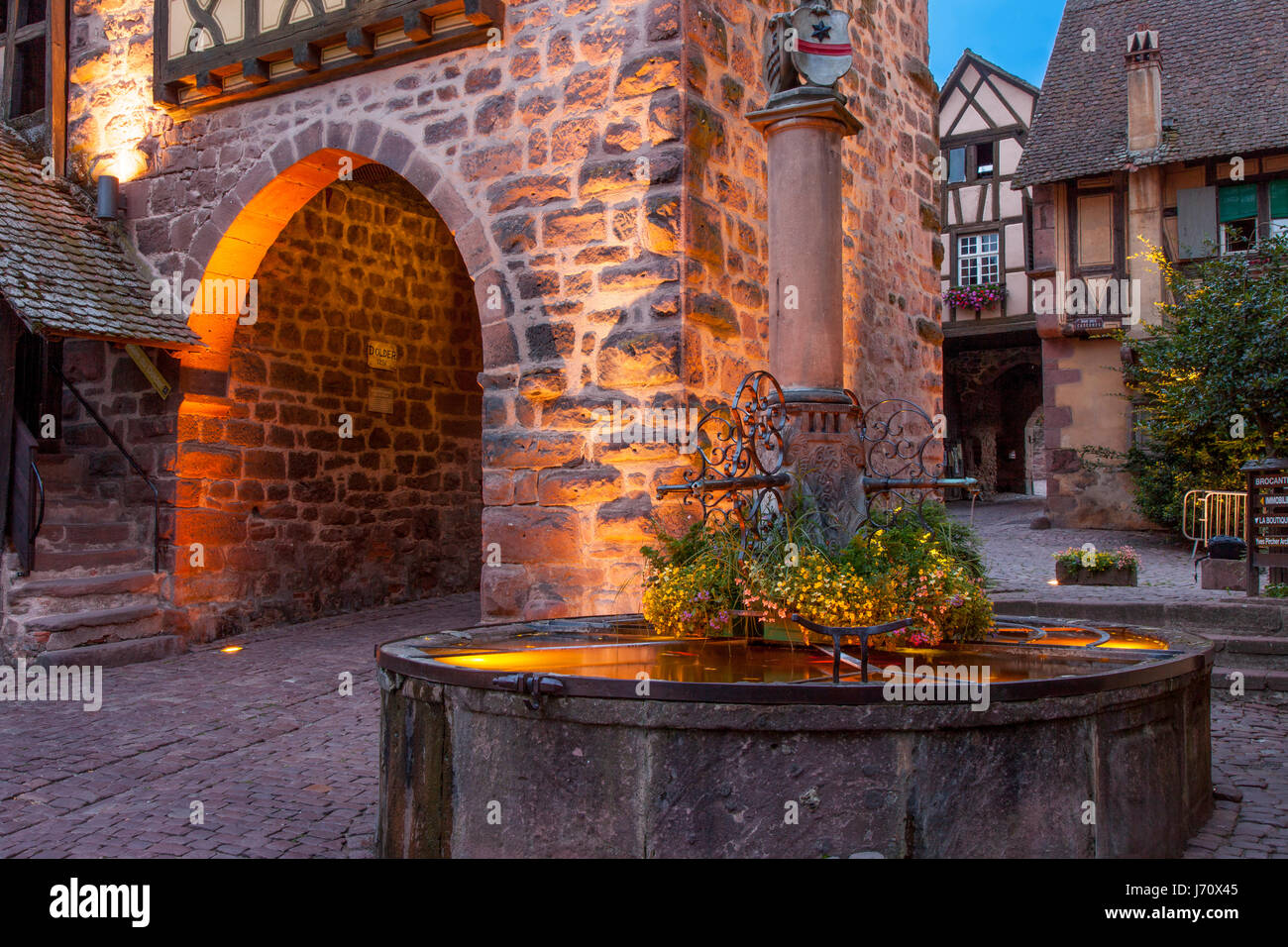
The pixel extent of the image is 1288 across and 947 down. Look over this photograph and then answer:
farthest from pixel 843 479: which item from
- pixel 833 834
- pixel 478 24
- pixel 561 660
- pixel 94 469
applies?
pixel 94 469

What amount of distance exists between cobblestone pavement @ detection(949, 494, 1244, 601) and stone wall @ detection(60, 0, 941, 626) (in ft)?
7.83

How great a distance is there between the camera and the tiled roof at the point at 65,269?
24.3ft

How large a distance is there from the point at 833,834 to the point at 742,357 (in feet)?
14.4

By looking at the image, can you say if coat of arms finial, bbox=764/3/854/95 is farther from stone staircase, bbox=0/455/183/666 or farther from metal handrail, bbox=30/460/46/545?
stone staircase, bbox=0/455/183/666

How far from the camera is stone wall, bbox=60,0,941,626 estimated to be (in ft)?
20.9

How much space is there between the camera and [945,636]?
4.20m

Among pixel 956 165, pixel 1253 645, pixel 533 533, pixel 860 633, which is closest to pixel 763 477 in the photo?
pixel 860 633

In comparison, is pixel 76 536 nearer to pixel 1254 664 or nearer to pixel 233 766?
pixel 233 766

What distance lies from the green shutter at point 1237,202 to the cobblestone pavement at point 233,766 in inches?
512

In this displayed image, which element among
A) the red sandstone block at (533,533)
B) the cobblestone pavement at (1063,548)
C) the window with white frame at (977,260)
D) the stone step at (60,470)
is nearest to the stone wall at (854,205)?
the red sandstone block at (533,533)

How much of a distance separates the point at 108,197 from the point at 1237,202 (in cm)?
1575

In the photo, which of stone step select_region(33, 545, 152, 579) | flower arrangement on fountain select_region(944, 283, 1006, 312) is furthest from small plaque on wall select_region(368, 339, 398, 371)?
flower arrangement on fountain select_region(944, 283, 1006, 312)

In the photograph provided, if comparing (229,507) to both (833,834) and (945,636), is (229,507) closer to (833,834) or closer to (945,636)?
(945,636)

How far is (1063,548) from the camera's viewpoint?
602 inches
